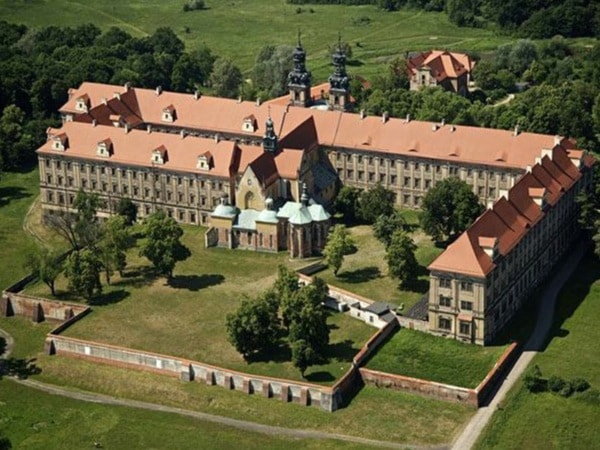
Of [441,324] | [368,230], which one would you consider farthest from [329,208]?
[441,324]

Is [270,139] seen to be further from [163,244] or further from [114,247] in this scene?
[114,247]

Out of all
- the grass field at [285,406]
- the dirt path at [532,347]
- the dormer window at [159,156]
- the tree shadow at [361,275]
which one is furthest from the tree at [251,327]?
the dormer window at [159,156]

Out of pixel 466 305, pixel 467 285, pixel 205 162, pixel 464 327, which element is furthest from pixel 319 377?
pixel 205 162

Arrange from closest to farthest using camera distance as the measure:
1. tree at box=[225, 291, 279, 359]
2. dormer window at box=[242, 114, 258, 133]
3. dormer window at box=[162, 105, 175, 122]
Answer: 1. tree at box=[225, 291, 279, 359]
2. dormer window at box=[242, 114, 258, 133]
3. dormer window at box=[162, 105, 175, 122]

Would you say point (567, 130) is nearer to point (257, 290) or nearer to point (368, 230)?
point (368, 230)

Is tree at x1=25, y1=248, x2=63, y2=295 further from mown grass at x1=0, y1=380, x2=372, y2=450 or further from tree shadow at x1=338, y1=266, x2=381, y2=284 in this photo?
tree shadow at x1=338, y1=266, x2=381, y2=284

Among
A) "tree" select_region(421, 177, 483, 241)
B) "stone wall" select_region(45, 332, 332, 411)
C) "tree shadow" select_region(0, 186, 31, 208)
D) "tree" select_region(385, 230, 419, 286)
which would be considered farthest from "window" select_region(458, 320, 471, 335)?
"tree shadow" select_region(0, 186, 31, 208)
